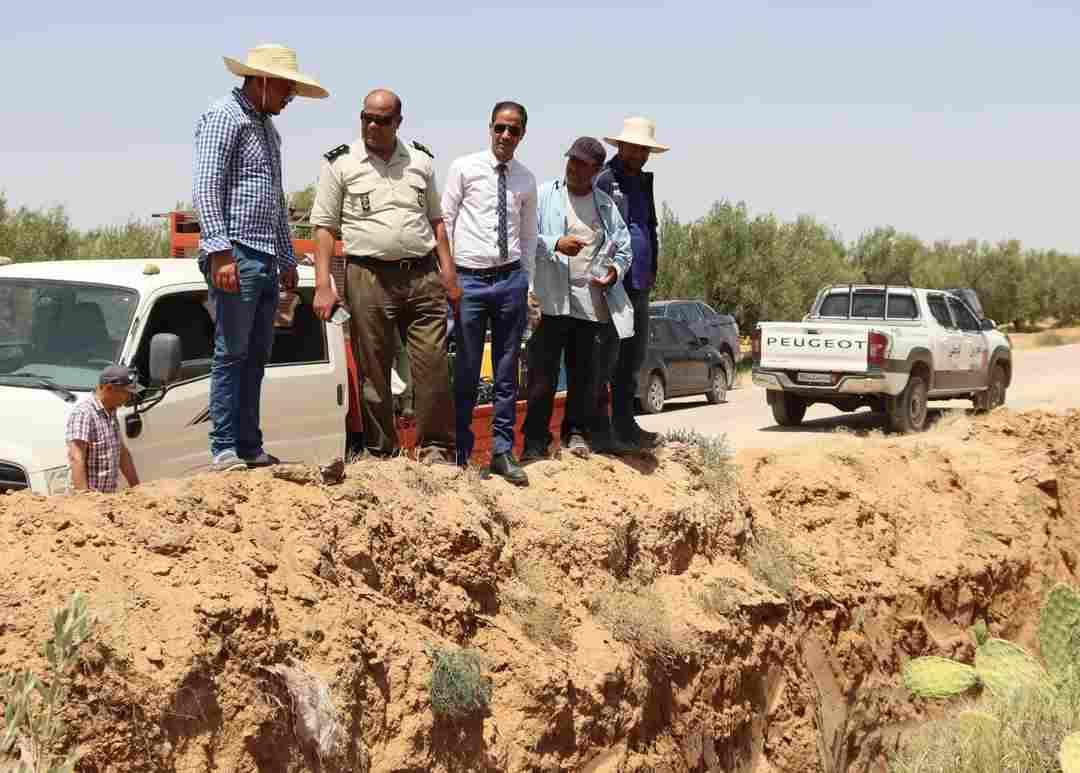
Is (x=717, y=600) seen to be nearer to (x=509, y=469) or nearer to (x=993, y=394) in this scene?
(x=509, y=469)

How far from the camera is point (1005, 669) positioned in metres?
8.77

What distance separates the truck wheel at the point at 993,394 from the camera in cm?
2039

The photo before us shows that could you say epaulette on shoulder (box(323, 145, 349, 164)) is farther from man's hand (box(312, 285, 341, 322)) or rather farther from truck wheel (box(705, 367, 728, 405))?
truck wheel (box(705, 367, 728, 405))

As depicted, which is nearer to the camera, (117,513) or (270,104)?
(117,513)

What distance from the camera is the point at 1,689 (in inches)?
166

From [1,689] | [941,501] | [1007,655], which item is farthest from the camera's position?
[941,501]

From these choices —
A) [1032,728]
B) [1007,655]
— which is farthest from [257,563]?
[1007,655]

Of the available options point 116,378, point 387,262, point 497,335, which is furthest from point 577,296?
point 116,378

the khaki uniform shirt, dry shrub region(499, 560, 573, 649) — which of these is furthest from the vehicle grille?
dry shrub region(499, 560, 573, 649)

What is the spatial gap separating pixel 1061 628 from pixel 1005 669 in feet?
1.87

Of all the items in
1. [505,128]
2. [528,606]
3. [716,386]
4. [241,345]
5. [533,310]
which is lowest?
A: [716,386]

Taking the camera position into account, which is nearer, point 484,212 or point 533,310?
point 484,212

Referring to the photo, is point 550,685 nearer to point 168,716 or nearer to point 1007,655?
point 168,716

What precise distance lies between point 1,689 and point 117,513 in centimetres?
143
